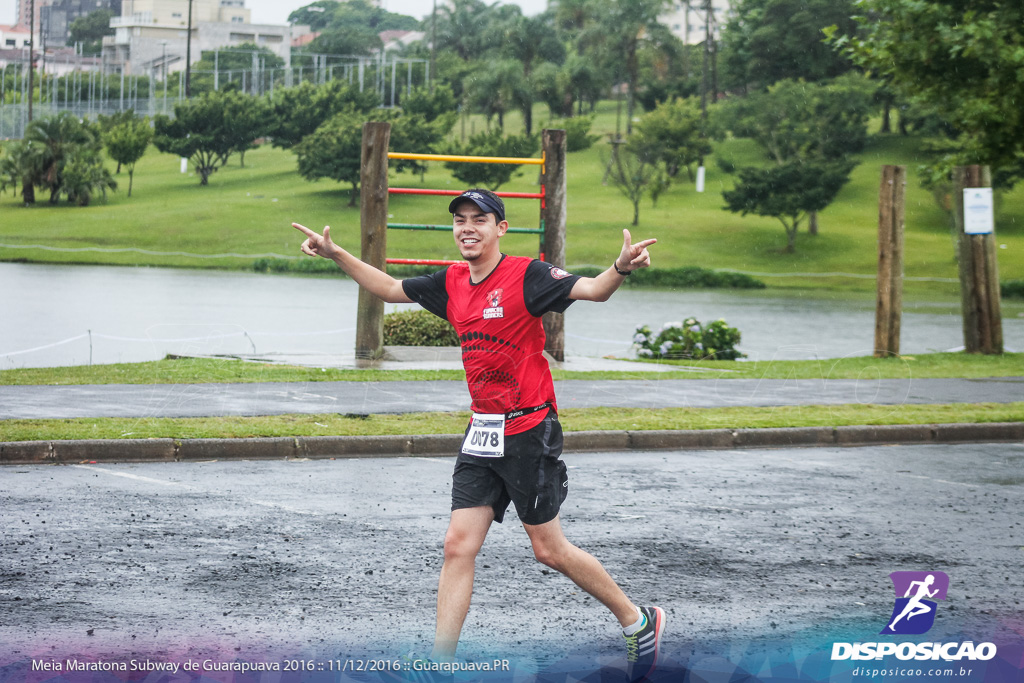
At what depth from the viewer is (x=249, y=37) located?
14038 centimetres

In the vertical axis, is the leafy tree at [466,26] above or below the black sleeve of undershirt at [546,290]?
above

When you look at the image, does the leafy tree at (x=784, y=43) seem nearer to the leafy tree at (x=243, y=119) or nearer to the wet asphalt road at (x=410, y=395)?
the leafy tree at (x=243, y=119)

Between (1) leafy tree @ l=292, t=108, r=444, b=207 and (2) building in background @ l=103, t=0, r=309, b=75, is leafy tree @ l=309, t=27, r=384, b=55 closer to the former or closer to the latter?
(2) building in background @ l=103, t=0, r=309, b=75

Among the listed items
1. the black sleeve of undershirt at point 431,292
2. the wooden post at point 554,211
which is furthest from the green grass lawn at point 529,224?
the black sleeve of undershirt at point 431,292

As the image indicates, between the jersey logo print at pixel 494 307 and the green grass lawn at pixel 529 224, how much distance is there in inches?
1577

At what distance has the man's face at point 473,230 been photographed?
4.38 metres

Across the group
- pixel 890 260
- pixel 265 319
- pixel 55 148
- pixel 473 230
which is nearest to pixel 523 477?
pixel 473 230

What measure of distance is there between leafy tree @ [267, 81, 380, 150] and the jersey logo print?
76.3m

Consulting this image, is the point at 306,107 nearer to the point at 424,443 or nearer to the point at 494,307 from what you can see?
the point at 424,443

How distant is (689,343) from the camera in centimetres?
1756

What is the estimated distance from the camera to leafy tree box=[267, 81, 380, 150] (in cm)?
7900

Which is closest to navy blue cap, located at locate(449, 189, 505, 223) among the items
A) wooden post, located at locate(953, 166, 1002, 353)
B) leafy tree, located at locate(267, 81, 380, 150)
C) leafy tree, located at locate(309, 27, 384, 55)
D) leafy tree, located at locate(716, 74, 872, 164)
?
wooden post, located at locate(953, 166, 1002, 353)

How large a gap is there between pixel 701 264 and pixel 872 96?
32.3 m

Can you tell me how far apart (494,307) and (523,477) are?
64 cm
